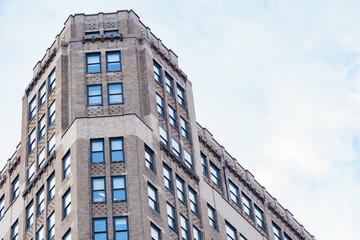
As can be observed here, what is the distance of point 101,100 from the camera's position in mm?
78938

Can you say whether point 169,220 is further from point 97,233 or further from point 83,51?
point 83,51

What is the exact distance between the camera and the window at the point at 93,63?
81188 mm

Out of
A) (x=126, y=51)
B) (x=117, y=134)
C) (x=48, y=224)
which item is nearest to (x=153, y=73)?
(x=126, y=51)

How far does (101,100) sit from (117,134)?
4304 mm

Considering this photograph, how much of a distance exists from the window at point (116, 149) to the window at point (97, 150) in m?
0.68

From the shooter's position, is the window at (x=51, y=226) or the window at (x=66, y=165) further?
the window at (x=66, y=165)

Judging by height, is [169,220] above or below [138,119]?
below

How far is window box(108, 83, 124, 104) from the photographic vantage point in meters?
78.9

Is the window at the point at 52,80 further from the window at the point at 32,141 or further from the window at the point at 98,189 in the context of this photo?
the window at the point at 98,189

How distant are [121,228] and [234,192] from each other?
1989cm

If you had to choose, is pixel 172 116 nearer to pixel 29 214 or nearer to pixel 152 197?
pixel 152 197

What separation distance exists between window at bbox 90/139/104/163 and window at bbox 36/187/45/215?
5.45 m

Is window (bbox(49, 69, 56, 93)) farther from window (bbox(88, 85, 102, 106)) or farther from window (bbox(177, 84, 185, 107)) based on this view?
window (bbox(177, 84, 185, 107))

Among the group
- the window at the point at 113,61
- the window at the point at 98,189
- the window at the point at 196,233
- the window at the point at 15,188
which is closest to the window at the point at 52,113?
the window at the point at 113,61
